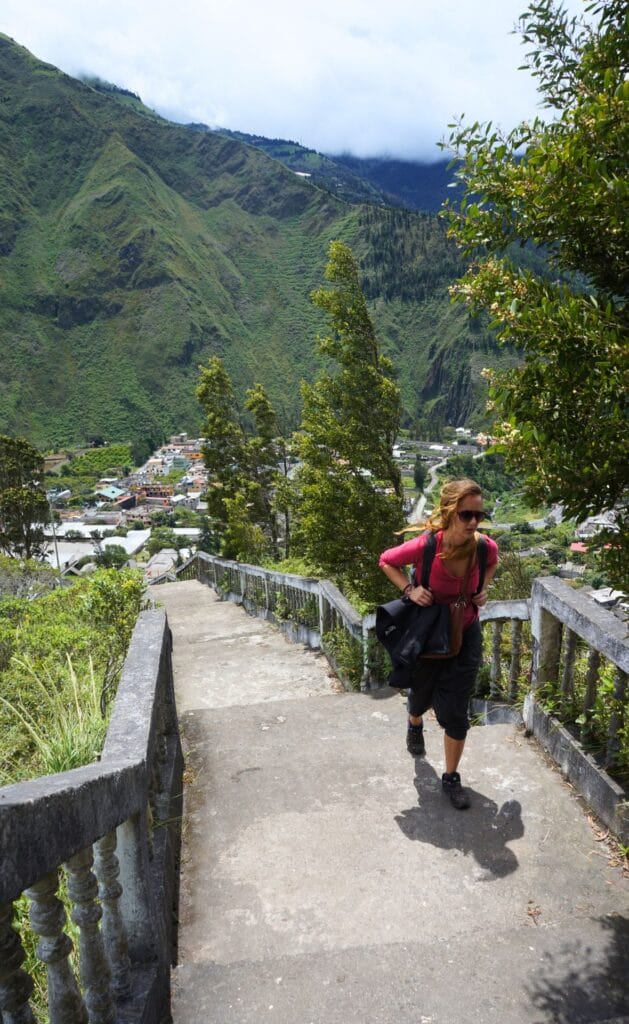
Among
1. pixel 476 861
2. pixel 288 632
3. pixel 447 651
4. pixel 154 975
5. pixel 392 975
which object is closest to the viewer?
pixel 154 975

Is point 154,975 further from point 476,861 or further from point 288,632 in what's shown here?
point 288,632

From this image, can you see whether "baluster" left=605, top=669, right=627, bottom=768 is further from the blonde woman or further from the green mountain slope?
the green mountain slope

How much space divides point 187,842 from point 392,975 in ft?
3.96

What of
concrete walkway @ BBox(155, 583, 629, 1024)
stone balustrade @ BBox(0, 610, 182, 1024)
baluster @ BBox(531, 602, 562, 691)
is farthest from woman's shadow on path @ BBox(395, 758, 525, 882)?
stone balustrade @ BBox(0, 610, 182, 1024)

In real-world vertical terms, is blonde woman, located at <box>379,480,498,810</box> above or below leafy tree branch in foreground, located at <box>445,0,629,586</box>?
below

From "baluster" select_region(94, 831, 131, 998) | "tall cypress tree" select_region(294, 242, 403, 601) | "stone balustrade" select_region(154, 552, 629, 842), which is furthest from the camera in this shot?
"tall cypress tree" select_region(294, 242, 403, 601)

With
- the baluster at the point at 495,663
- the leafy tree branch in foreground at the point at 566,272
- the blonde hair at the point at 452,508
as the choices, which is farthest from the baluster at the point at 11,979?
the baluster at the point at 495,663

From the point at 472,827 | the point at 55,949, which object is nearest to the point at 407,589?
the point at 472,827

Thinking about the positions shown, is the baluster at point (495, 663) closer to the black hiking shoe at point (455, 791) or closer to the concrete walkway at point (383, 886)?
the concrete walkway at point (383, 886)

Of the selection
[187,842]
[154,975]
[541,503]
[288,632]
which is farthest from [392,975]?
[288,632]

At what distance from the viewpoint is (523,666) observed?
489 cm

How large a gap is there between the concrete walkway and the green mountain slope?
5365 inches

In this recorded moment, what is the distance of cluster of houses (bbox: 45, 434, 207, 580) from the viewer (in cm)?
6931

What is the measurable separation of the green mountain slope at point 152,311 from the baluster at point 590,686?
137 m
